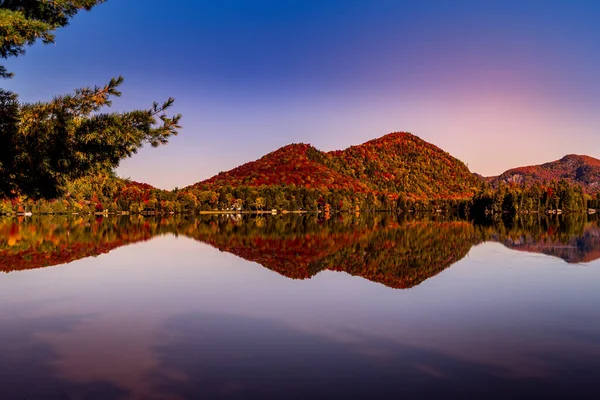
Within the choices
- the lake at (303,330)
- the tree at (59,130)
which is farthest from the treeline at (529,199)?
the tree at (59,130)

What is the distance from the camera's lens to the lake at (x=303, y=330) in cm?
1186

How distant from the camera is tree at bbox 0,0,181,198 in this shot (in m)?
12.4

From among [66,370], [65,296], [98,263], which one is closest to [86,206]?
[98,263]

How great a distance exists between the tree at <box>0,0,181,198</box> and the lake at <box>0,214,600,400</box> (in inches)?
201

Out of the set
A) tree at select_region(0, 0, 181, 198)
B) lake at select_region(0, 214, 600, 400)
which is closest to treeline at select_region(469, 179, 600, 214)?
lake at select_region(0, 214, 600, 400)

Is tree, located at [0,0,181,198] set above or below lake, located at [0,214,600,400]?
above

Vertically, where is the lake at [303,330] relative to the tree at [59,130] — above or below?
below

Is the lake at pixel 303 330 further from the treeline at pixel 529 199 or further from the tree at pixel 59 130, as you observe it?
the treeline at pixel 529 199

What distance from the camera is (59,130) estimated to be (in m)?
12.5

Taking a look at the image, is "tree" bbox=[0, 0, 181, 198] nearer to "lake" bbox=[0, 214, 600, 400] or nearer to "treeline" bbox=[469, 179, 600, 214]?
"lake" bbox=[0, 214, 600, 400]

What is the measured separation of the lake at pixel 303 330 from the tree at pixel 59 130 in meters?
5.11

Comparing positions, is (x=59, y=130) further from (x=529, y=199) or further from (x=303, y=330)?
(x=529, y=199)

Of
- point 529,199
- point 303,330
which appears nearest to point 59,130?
point 303,330

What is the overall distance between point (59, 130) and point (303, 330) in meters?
9.46
